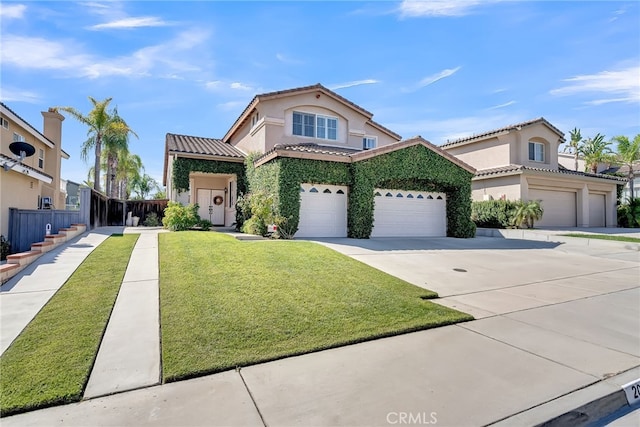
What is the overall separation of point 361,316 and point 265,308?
4.76ft

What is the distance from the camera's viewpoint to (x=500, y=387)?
322 cm

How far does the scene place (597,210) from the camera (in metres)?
23.4

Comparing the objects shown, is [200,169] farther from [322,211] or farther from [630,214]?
[630,214]

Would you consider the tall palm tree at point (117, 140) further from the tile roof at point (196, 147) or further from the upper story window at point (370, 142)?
the upper story window at point (370, 142)

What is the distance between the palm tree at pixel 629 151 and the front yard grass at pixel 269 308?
34710mm

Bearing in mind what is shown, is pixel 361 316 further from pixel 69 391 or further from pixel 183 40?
pixel 183 40

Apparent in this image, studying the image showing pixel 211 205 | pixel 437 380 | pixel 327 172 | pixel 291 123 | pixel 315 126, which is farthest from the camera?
pixel 211 205

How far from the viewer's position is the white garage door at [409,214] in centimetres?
1518

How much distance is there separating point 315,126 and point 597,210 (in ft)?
69.2

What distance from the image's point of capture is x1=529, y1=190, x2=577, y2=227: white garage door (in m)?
20.8

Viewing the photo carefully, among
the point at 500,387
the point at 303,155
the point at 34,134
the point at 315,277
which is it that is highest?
the point at 34,134

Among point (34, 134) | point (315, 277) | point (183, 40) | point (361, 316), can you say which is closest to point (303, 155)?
point (183, 40)

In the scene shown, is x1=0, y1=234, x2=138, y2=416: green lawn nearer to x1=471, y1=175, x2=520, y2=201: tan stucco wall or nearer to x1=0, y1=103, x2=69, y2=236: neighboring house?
x1=0, y1=103, x2=69, y2=236: neighboring house

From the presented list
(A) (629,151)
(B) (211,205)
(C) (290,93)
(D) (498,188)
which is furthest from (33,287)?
(A) (629,151)
